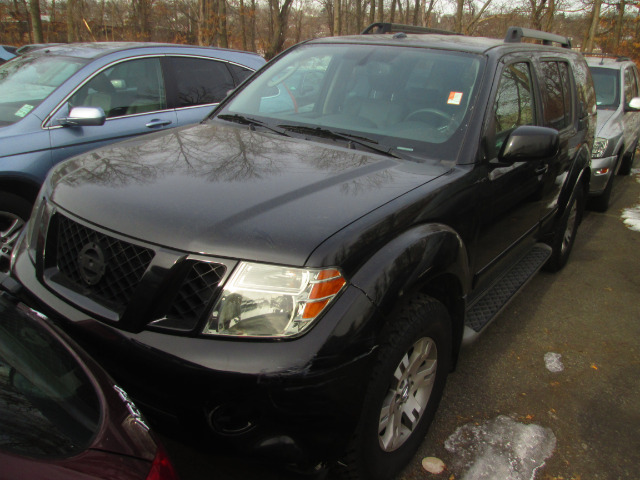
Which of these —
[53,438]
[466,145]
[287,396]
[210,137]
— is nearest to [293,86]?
[210,137]

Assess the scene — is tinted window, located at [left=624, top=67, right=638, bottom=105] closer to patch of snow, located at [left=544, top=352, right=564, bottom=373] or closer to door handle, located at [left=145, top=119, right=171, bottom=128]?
patch of snow, located at [left=544, top=352, right=564, bottom=373]

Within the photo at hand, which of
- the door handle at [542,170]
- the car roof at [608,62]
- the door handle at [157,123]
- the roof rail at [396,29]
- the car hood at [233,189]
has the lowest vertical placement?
the door handle at [542,170]

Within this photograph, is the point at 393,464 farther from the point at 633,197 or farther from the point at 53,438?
the point at 633,197

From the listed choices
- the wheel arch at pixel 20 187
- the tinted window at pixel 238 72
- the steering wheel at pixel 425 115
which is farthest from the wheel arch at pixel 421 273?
the tinted window at pixel 238 72

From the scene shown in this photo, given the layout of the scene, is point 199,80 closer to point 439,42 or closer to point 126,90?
point 126,90

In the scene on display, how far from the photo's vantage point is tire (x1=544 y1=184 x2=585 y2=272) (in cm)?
457

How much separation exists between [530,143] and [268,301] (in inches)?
68.4

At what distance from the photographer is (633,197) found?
26.3 ft

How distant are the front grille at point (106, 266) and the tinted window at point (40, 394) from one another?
0.29m

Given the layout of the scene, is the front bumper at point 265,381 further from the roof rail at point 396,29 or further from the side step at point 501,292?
the roof rail at point 396,29

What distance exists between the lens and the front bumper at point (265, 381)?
5.69 ft

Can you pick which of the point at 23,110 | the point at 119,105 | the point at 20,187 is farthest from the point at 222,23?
the point at 20,187

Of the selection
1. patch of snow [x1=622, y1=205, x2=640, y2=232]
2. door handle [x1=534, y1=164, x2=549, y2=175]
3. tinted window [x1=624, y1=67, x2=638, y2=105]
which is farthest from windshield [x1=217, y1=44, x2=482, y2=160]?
tinted window [x1=624, y1=67, x2=638, y2=105]

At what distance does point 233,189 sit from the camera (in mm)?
2180
